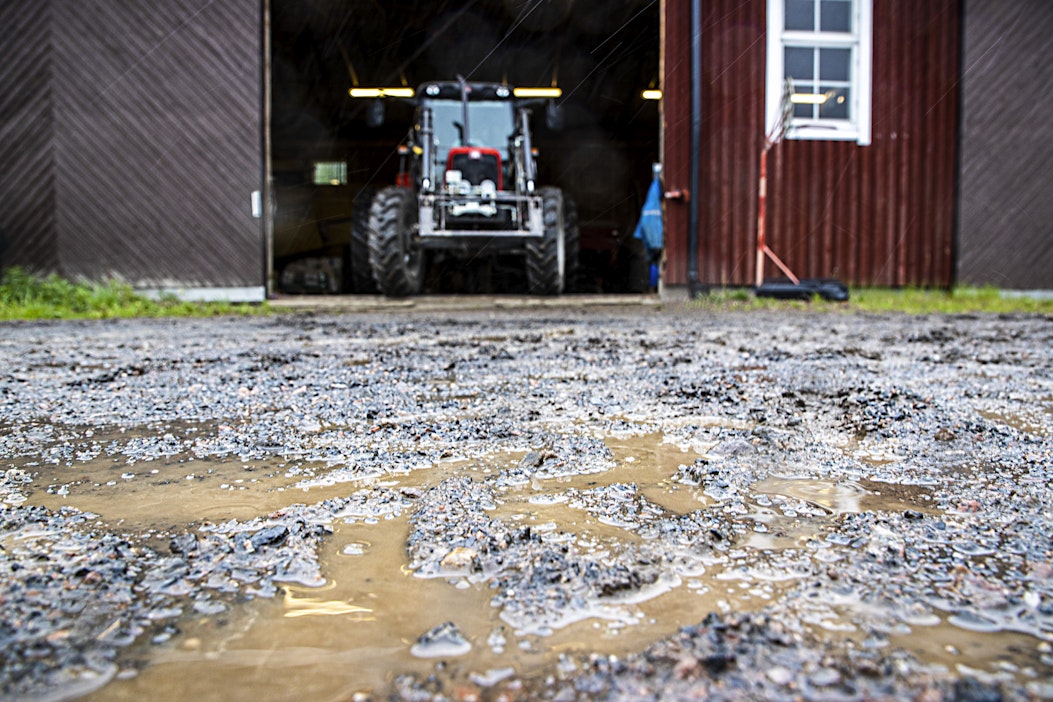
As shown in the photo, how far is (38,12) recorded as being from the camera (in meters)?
7.79

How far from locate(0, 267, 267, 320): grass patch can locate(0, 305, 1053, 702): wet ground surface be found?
4492mm

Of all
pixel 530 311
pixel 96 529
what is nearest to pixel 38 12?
pixel 530 311

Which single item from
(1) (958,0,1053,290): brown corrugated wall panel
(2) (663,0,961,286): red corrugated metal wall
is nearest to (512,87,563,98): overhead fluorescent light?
(2) (663,0,961,286): red corrugated metal wall

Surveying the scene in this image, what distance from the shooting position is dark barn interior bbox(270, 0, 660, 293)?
11.8 metres

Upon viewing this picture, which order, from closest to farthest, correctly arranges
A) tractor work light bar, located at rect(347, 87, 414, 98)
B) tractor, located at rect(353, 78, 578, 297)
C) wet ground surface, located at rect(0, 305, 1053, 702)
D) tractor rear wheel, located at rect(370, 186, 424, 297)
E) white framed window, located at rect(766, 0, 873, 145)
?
wet ground surface, located at rect(0, 305, 1053, 702) → tractor rear wheel, located at rect(370, 186, 424, 297) → tractor, located at rect(353, 78, 578, 297) → white framed window, located at rect(766, 0, 873, 145) → tractor work light bar, located at rect(347, 87, 414, 98)

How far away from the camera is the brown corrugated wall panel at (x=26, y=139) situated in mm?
7793

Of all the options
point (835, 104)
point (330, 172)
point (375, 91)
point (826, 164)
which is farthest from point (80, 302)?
point (330, 172)

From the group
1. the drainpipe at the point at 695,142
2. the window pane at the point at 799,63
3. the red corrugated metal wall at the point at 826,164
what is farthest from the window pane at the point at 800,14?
the drainpipe at the point at 695,142

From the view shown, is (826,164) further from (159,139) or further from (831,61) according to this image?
(159,139)

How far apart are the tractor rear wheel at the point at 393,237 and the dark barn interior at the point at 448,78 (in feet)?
8.16

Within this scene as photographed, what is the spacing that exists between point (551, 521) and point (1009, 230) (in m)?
9.55

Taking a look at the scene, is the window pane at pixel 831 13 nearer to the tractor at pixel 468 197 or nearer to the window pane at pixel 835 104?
the window pane at pixel 835 104

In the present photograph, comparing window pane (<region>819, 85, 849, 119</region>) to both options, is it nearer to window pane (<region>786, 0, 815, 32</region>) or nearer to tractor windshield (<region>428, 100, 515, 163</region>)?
window pane (<region>786, 0, 815, 32</region>)

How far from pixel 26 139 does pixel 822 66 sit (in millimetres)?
8477
